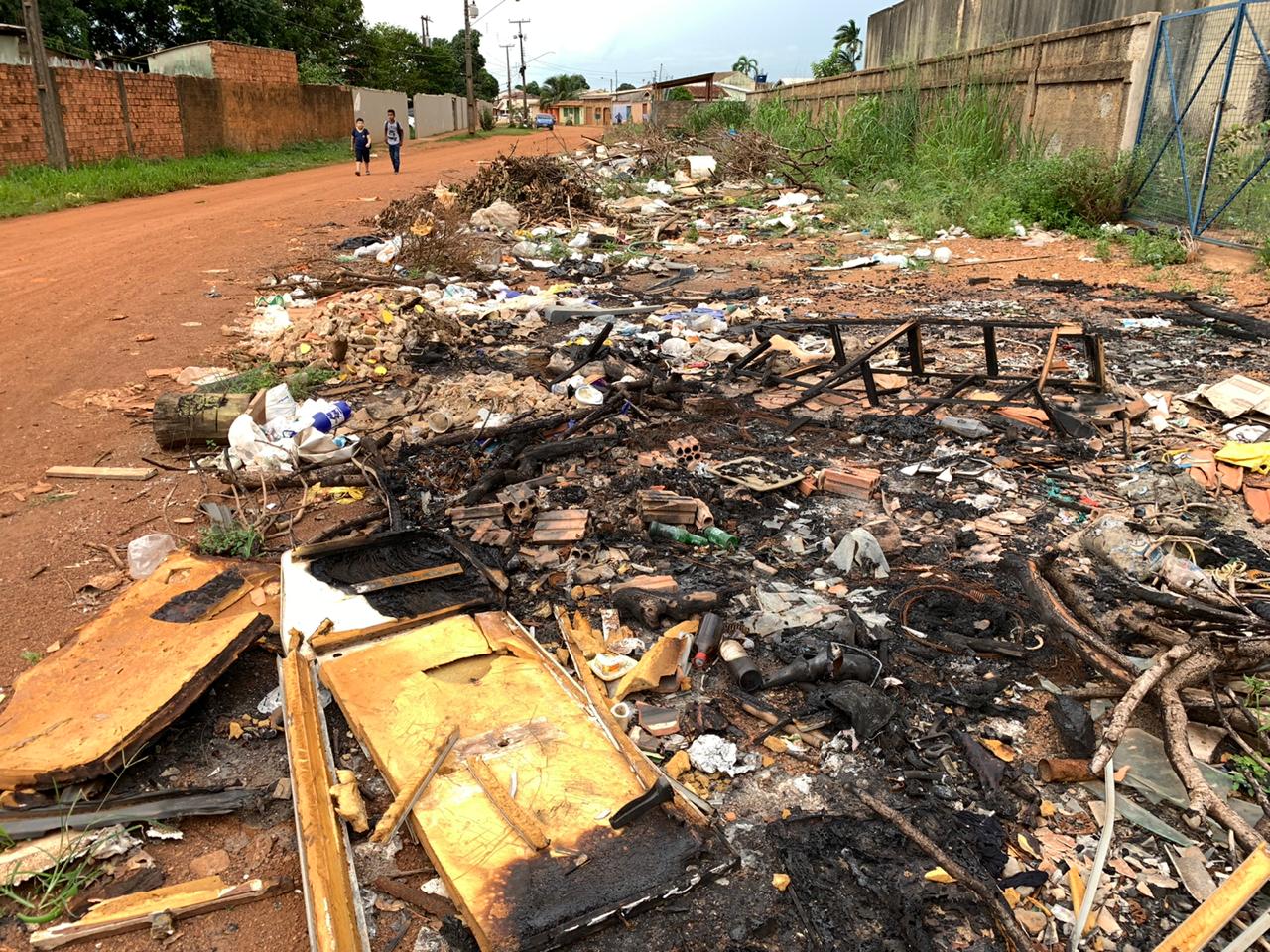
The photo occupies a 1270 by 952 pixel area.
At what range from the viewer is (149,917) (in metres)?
2.14

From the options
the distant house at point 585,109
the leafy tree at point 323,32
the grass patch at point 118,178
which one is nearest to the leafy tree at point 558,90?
the distant house at point 585,109

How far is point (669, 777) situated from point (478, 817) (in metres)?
0.63

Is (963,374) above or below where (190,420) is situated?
above

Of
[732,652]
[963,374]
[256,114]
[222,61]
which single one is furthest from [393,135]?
[732,652]

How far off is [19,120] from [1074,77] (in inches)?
722

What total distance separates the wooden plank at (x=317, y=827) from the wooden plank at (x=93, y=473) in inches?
103

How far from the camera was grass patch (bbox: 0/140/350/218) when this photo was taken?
42.9ft

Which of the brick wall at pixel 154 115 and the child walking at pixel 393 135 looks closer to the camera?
the brick wall at pixel 154 115

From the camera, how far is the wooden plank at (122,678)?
2.49m

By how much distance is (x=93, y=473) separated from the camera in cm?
476

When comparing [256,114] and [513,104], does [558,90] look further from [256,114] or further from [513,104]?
[256,114]

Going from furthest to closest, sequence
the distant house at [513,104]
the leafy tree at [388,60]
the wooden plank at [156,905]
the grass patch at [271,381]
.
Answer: the distant house at [513,104] → the leafy tree at [388,60] → the grass patch at [271,381] → the wooden plank at [156,905]

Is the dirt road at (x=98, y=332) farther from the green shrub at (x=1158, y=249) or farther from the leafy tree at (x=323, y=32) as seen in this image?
the leafy tree at (x=323, y=32)

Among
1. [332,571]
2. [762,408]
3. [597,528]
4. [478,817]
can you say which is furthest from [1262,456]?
[332,571]
